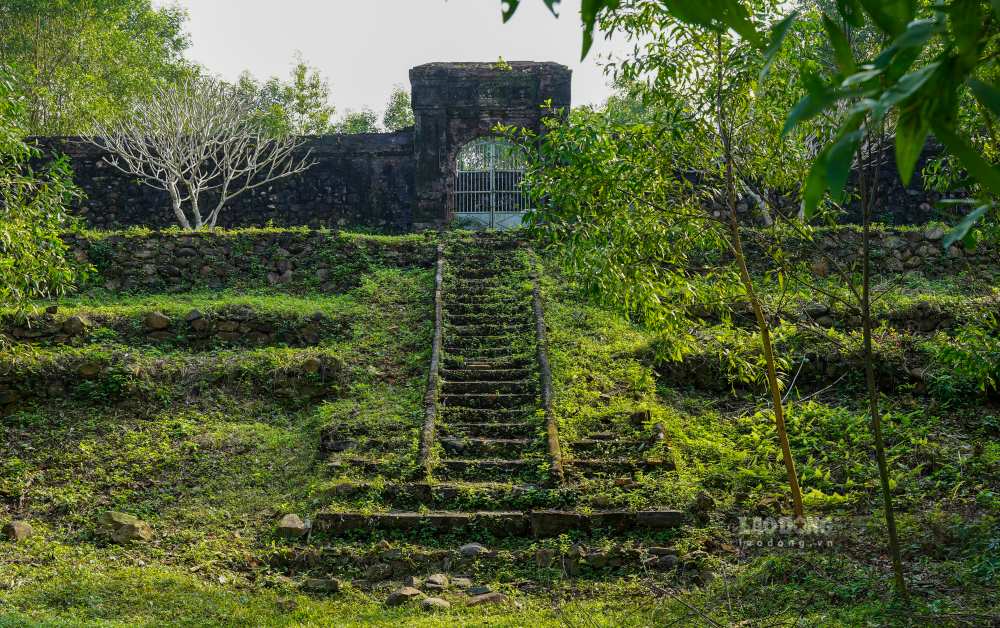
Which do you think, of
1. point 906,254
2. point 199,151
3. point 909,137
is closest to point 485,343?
point 906,254

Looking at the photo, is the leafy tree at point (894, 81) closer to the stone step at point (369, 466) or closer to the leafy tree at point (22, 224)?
the stone step at point (369, 466)

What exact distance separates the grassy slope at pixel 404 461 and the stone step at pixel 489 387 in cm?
31

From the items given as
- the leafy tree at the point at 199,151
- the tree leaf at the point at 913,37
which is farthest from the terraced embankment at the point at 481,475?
the leafy tree at the point at 199,151

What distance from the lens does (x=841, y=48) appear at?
1.78 m

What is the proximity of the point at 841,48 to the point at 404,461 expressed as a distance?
652cm

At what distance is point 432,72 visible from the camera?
54.0ft

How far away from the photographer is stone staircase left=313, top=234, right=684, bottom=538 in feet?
23.1

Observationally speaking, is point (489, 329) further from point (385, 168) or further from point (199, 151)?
point (199, 151)

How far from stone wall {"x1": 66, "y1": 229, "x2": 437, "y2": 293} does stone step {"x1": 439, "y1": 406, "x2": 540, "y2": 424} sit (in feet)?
15.8

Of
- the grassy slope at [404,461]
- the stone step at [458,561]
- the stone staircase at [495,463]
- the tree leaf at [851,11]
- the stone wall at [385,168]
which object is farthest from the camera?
the stone wall at [385,168]

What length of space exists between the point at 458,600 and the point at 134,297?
8633mm

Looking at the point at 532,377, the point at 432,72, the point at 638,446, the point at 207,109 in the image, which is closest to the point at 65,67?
the point at 207,109

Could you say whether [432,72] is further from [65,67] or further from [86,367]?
[65,67]

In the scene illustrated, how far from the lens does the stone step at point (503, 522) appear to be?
691cm
